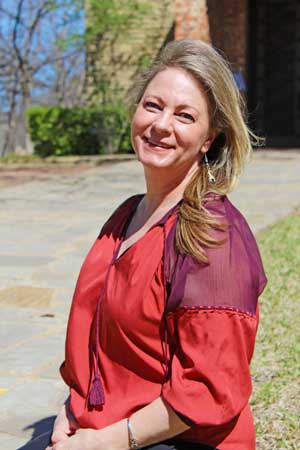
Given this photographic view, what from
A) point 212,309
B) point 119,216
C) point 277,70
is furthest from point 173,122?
point 277,70

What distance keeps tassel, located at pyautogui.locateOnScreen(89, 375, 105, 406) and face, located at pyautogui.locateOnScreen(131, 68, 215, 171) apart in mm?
562

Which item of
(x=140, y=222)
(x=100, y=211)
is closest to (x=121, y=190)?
(x=100, y=211)

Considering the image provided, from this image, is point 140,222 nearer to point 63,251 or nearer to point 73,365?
point 73,365

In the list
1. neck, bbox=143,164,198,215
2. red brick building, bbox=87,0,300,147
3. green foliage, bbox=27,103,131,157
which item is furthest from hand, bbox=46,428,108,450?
green foliage, bbox=27,103,131,157

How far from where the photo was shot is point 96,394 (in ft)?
6.02

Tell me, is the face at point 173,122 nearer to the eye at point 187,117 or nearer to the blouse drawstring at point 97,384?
the eye at point 187,117

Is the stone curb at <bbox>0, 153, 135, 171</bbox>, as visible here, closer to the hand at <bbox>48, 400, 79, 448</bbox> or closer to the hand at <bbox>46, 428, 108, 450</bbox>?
the hand at <bbox>48, 400, 79, 448</bbox>

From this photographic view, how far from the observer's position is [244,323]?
1.66 meters

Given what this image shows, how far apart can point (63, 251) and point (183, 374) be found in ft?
16.3

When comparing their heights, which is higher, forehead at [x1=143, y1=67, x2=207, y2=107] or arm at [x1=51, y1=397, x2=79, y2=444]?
forehead at [x1=143, y1=67, x2=207, y2=107]

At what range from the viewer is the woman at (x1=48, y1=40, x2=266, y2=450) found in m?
1.65

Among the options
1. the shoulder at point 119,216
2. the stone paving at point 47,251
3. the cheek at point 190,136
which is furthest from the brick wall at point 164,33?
the cheek at point 190,136

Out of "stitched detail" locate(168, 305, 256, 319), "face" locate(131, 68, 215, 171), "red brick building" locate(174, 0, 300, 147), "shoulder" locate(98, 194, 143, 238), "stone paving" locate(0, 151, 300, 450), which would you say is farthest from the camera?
"red brick building" locate(174, 0, 300, 147)

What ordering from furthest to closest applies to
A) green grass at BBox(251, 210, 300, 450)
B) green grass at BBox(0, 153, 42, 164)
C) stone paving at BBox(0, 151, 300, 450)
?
green grass at BBox(0, 153, 42, 164) → stone paving at BBox(0, 151, 300, 450) → green grass at BBox(251, 210, 300, 450)
